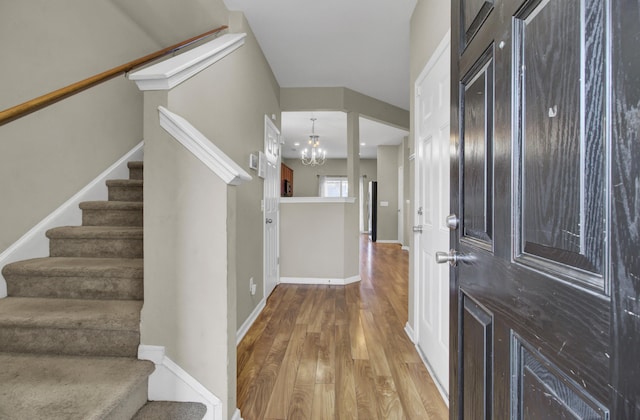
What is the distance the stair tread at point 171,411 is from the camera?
1.21m

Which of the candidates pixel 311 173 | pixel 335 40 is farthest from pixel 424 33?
pixel 311 173

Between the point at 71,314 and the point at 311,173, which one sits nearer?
the point at 71,314

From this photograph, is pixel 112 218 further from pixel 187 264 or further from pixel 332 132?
pixel 332 132

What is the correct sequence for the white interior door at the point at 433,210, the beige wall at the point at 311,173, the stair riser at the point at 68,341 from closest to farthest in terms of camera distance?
the stair riser at the point at 68,341 → the white interior door at the point at 433,210 → the beige wall at the point at 311,173

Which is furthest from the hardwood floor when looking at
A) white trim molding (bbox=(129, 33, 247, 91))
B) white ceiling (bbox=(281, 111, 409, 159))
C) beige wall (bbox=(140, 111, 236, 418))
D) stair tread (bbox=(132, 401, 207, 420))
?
white ceiling (bbox=(281, 111, 409, 159))

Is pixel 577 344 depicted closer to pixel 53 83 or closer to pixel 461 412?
pixel 461 412

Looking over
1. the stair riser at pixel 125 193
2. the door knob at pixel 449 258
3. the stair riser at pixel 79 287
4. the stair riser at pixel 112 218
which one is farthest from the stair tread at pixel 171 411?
the stair riser at pixel 125 193

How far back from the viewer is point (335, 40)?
2.93m

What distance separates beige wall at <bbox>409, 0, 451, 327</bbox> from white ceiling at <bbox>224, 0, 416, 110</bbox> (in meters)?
0.24

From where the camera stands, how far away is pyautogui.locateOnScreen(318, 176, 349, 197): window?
10.3m

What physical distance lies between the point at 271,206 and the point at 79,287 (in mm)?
2039

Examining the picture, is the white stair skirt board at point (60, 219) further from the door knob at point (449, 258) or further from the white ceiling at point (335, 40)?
the door knob at point (449, 258)

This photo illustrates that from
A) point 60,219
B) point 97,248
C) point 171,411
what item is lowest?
point 171,411

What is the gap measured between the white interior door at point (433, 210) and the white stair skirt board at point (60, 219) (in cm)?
242
